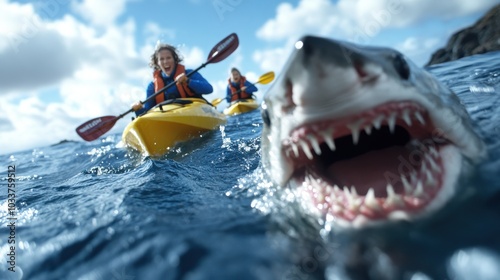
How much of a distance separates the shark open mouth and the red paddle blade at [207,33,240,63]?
23.7 ft

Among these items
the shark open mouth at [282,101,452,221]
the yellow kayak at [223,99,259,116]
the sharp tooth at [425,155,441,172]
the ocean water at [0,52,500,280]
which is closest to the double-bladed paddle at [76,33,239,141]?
the ocean water at [0,52,500,280]

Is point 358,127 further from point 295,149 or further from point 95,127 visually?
point 95,127

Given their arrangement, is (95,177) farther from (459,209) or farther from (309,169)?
(459,209)

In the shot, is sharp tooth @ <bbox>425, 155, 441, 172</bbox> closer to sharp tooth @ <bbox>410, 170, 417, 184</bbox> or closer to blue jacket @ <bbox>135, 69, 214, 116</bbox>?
sharp tooth @ <bbox>410, 170, 417, 184</bbox>

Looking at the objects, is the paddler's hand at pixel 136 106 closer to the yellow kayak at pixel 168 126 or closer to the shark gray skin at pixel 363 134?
the yellow kayak at pixel 168 126

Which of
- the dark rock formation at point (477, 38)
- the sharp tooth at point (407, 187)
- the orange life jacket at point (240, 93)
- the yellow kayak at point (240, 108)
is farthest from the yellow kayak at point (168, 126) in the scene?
the dark rock formation at point (477, 38)

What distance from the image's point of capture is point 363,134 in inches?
94.3

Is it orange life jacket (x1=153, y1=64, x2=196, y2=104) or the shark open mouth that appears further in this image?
orange life jacket (x1=153, y1=64, x2=196, y2=104)

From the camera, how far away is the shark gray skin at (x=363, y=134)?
1.73 meters

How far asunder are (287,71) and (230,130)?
6728 mm

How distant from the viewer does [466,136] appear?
2164 mm

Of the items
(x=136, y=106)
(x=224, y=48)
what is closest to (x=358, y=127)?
(x=136, y=106)

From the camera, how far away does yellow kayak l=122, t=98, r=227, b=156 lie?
6910 mm

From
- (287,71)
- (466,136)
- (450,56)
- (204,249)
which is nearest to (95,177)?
(204,249)
